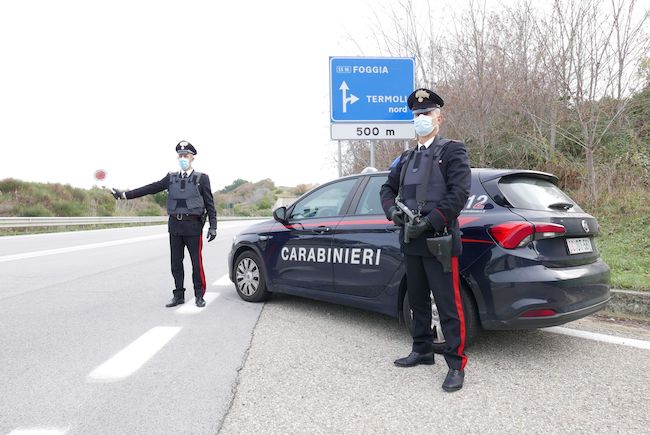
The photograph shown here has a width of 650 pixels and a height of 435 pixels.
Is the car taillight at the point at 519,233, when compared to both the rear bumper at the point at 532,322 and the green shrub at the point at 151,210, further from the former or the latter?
the green shrub at the point at 151,210

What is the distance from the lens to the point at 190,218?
5.64m

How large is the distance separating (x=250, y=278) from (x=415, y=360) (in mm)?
2701

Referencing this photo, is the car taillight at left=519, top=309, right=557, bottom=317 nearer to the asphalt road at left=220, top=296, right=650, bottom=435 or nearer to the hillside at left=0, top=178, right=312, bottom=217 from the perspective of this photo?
the asphalt road at left=220, top=296, right=650, bottom=435

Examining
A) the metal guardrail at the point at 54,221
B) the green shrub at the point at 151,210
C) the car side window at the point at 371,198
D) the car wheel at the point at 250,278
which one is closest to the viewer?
the car side window at the point at 371,198

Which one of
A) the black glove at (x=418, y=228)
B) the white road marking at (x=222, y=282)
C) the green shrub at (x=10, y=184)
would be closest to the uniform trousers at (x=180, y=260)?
the white road marking at (x=222, y=282)

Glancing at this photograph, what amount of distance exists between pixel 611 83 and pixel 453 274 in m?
7.74

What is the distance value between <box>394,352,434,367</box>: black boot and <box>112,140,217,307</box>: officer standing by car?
2834mm

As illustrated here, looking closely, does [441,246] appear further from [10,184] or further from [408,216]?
[10,184]

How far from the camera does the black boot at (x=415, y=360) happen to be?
3.53 m

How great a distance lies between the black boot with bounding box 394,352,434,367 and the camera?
11.6 feet

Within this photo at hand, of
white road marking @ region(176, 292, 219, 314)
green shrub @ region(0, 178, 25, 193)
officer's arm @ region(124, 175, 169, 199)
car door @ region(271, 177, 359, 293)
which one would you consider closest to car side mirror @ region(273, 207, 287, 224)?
car door @ region(271, 177, 359, 293)

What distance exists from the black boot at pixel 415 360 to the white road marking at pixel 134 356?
1.92 metres

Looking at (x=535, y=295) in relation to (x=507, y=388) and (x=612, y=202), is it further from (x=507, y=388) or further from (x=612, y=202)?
(x=612, y=202)

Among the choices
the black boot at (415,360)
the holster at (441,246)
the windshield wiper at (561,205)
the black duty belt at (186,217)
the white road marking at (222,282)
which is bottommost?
the black boot at (415,360)
